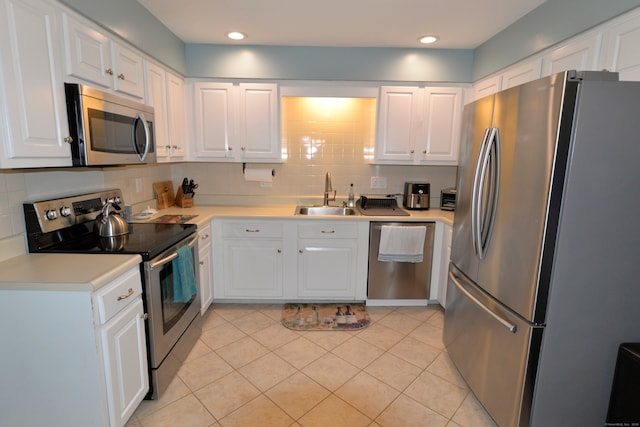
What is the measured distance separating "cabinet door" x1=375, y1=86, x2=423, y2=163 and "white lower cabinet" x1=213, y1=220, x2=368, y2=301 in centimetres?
77

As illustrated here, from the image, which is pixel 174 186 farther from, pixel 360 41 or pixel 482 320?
pixel 482 320

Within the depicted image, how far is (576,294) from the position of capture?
1.40m

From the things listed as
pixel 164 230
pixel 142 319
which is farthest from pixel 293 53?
pixel 142 319

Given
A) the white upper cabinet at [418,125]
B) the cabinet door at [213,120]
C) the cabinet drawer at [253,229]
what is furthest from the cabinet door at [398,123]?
the cabinet door at [213,120]

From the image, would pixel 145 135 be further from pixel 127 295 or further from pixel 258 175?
pixel 258 175

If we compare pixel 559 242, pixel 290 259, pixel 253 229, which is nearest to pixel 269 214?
pixel 253 229

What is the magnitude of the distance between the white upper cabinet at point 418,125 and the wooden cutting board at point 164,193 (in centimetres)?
208

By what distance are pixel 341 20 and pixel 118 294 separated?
7.53 feet

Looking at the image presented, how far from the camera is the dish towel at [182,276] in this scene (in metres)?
2.05

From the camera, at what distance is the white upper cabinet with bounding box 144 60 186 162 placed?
241cm

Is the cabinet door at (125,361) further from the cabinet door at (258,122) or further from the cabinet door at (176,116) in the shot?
the cabinet door at (258,122)

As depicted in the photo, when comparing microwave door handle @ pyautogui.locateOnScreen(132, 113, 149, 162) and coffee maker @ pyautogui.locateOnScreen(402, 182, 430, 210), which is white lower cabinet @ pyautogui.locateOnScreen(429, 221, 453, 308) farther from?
microwave door handle @ pyautogui.locateOnScreen(132, 113, 149, 162)

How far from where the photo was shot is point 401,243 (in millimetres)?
2885

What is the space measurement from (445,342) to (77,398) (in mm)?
2184
